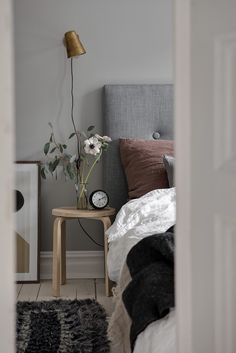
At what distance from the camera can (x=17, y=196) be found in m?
4.73

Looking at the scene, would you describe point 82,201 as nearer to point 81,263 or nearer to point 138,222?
point 81,263

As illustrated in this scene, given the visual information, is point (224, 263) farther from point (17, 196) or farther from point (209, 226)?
point (17, 196)

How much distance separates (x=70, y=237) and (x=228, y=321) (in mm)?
3239

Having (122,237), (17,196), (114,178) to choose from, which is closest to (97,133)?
(114,178)

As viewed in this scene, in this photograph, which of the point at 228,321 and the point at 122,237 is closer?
the point at 228,321

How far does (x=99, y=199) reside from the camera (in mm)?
4453

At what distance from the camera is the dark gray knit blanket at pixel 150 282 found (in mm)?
2244

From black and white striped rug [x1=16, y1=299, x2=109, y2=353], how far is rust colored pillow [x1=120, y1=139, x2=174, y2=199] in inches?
36.7

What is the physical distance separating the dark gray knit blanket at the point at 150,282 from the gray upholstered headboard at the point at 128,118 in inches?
78.4

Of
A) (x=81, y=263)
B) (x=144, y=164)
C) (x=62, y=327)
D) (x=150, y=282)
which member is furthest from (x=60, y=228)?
(x=150, y=282)

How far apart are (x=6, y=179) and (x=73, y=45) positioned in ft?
10.6

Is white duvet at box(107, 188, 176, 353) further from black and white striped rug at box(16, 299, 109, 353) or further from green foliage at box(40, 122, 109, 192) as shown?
green foliage at box(40, 122, 109, 192)

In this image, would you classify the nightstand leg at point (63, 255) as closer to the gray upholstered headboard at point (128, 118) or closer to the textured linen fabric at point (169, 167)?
the gray upholstered headboard at point (128, 118)

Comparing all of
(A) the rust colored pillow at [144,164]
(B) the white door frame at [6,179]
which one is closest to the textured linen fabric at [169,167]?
(A) the rust colored pillow at [144,164]
